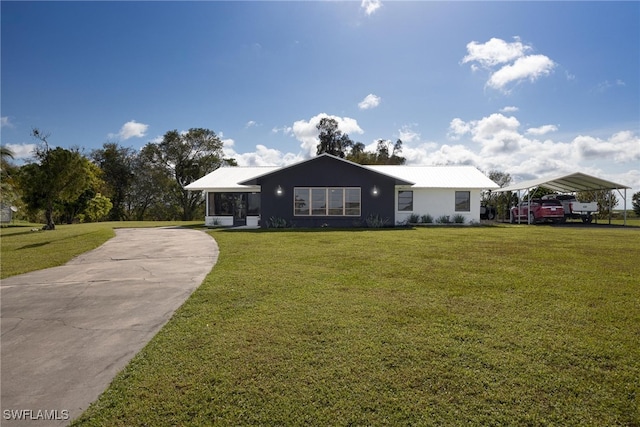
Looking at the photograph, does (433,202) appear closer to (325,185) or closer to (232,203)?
(325,185)

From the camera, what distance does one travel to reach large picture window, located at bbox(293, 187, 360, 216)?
18.2 meters

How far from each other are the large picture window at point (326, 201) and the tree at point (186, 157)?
25310 millimetres

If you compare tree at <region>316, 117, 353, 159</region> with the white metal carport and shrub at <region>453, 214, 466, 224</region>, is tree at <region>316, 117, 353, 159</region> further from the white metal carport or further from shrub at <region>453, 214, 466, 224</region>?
shrub at <region>453, 214, 466, 224</region>

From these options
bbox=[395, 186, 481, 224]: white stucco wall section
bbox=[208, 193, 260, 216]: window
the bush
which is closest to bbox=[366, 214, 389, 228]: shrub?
bbox=[395, 186, 481, 224]: white stucco wall section

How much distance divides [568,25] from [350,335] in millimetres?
16909

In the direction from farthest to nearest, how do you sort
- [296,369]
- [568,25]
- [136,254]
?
[568,25] → [136,254] → [296,369]

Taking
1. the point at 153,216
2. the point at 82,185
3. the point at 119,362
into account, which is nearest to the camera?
the point at 119,362

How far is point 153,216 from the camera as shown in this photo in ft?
136

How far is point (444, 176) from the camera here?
22422mm

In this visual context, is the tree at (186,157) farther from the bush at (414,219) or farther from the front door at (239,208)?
the bush at (414,219)

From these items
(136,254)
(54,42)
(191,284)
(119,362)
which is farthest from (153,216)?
(119,362)

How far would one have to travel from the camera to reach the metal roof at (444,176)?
805 inches

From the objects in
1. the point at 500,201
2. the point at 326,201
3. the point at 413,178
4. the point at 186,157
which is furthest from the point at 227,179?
the point at 500,201

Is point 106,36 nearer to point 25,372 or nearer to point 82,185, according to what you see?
point 82,185
